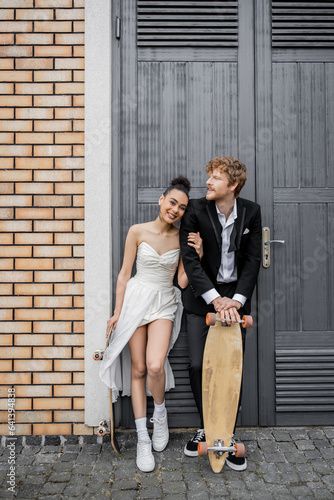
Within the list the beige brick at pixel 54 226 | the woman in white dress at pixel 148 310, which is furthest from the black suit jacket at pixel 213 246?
the beige brick at pixel 54 226

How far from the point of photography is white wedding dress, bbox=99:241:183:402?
3400mm

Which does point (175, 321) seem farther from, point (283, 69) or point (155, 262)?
point (283, 69)

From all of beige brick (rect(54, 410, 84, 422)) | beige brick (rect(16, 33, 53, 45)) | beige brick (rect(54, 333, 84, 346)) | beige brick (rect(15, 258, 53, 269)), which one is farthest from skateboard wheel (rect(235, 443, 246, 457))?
beige brick (rect(16, 33, 53, 45))

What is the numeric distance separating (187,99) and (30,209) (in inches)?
57.0

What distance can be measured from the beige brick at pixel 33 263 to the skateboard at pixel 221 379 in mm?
1306

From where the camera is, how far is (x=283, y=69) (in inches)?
149

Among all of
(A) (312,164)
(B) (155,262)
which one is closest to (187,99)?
(A) (312,164)

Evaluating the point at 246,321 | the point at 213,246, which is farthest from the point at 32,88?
the point at 246,321

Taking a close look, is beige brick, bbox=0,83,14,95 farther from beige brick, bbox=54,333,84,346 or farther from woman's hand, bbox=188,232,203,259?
beige brick, bbox=54,333,84,346

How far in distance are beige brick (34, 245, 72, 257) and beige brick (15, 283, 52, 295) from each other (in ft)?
0.75

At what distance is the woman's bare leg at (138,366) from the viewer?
3439 millimetres

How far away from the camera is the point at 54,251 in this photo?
3650mm

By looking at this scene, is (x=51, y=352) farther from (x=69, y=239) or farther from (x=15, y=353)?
(x=69, y=239)

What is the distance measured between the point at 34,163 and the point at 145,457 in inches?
86.6
